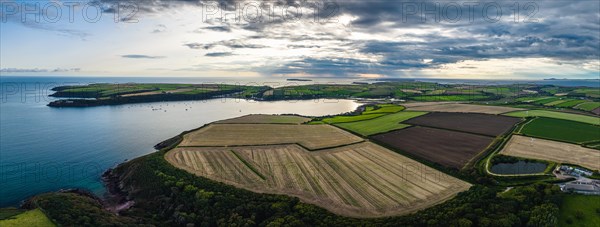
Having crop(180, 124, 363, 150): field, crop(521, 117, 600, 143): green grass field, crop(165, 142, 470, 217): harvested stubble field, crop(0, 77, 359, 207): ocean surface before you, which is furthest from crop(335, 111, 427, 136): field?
crop(0, 77, 359, 207): ocean surface

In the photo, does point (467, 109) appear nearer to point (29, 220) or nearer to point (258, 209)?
point (258, 209)

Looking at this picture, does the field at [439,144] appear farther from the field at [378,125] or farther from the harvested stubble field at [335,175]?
the harvested stubble field at [335,175]

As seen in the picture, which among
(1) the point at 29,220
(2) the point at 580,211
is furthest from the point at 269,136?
(2) the point at 580,211

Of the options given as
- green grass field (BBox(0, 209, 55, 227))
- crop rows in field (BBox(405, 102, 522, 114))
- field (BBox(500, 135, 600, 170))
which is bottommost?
green grass field (BBox(0, 209, 55, 227))

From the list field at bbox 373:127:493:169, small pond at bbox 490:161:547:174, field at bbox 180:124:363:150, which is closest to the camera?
small pond at bbox 490:161:547:174

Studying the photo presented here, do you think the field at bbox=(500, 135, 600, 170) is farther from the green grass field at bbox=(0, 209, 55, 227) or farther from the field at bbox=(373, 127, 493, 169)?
the green grass field at bbox=(0, 209, 55, 227)

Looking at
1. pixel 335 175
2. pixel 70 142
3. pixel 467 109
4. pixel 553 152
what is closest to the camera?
pixel 335 175
